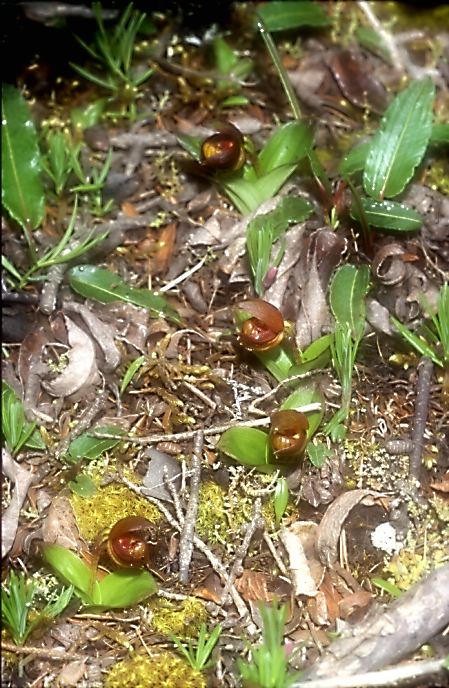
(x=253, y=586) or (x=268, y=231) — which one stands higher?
(x=268, y=231)

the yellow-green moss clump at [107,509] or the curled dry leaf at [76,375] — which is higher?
the curled dry leaf at [76,375]

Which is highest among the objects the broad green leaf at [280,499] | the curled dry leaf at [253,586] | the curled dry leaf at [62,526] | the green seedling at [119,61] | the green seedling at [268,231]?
the green seedling at [119,61]

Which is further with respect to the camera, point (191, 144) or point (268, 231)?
point (191, 144)

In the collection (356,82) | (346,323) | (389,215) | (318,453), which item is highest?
(356,82)

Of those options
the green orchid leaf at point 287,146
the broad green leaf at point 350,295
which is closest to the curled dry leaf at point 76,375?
the broad green leaf at point 350,295

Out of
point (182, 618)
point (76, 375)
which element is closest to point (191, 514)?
point (182, 618)

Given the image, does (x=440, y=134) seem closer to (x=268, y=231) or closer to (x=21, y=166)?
(x=268, y=231)

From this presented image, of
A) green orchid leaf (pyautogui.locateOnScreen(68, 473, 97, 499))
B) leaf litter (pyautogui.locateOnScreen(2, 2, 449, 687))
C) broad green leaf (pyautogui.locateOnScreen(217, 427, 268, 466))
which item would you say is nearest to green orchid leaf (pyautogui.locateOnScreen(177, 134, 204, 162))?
leaf litter (pyautogui.locateOnScreen(2, 2, 449, 687))

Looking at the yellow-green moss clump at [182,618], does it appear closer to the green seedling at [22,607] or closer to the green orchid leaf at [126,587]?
the green orchid leaf at [126,587]
